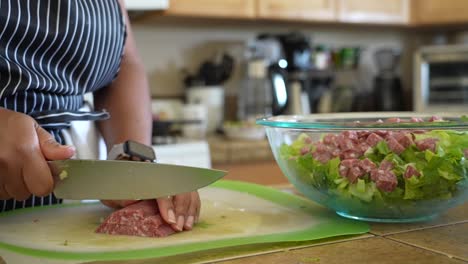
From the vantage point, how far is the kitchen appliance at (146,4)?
6.69ft

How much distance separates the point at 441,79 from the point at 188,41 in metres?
1.16

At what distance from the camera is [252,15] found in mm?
2434

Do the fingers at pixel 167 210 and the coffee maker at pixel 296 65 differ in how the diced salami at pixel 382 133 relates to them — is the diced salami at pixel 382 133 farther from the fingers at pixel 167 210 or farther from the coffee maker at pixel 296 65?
the coffee maker at pixel 296 65

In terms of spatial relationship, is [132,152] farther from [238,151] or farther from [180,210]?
[238,151]

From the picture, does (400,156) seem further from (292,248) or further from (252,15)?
(252,15)

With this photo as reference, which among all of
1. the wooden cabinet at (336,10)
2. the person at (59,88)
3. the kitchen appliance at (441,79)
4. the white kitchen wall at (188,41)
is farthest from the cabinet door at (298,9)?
the person at (59,88)

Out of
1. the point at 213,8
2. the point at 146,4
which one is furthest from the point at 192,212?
the point at 213,8

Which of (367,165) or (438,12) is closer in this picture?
(367,165)

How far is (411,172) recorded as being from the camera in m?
0.68

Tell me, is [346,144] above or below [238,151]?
above

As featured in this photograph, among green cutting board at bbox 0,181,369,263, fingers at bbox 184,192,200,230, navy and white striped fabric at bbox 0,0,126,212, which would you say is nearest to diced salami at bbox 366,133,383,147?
green cutting board at bbox 0,181,369,263

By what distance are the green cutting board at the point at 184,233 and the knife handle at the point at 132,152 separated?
0.26ft

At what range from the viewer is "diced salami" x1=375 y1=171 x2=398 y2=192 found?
26.9 inches

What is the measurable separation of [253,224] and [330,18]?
202 cm
